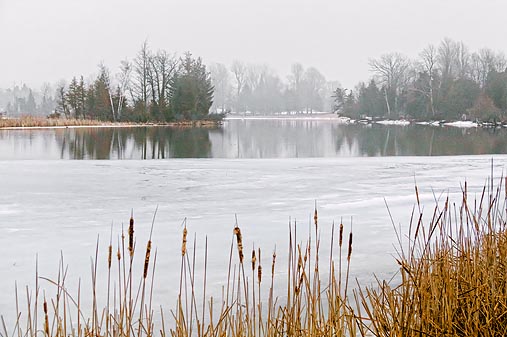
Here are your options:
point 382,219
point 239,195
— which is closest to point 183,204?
point 239,195

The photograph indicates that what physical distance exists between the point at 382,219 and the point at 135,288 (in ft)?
9.57

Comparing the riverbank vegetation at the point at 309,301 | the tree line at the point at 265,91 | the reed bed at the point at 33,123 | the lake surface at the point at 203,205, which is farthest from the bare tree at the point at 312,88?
the riverbank vegetation at the point at 309,301

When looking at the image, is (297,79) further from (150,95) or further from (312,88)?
(150,95)

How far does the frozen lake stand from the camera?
13.0 ft

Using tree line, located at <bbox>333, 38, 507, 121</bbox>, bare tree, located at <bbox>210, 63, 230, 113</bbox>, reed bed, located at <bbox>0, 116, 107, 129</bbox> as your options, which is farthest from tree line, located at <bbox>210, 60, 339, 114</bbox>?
reed bed, located at <bbox>0, 116, 107, 129</bbox>

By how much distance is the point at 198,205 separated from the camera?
660 cm

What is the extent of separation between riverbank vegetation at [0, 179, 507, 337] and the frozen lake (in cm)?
19

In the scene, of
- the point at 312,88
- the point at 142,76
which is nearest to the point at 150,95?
the point at 142,76

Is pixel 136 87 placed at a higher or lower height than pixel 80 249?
higher

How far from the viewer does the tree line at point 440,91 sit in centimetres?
4325

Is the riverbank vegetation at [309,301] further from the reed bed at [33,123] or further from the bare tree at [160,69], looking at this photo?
the bare tree at [160,69]

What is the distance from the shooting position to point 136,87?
159ft

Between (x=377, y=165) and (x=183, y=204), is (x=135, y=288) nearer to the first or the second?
(x=183, y=204)

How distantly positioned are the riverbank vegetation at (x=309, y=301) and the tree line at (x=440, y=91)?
40.0 meters
